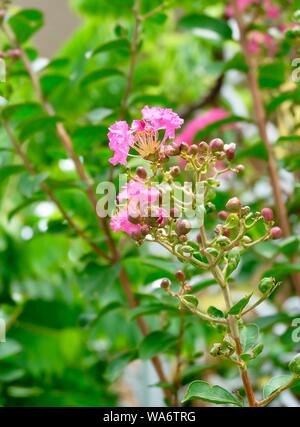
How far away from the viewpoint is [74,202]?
1270 millimetres

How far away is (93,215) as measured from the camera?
1.14m

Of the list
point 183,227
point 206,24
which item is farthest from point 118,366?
point 206,24

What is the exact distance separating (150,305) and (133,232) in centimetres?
33

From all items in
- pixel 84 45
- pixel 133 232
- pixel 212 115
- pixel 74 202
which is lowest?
pixel 133 232

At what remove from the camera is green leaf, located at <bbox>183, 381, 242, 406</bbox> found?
2.09 ft

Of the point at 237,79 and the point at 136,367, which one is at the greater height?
the point at 237,79

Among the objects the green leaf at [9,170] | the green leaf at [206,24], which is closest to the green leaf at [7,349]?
the green leaf at [9,170]

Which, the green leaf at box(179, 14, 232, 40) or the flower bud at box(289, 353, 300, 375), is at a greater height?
the green leaf at box(179, 14, 232, 40)

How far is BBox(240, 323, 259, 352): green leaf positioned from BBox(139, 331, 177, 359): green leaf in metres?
0.25

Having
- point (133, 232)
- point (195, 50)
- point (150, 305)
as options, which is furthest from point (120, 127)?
point (195, 50)

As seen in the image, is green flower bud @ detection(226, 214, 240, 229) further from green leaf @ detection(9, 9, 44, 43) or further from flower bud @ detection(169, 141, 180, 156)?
green leaf @ detection(9, 9, 44, 43)

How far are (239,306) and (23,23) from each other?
67 cm

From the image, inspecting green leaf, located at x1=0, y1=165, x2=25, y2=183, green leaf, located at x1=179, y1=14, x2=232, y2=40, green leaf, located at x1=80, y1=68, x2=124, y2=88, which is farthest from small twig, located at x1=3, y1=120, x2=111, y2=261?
green leaf, located at x1=179, y1=14, x2=232, y2=40
